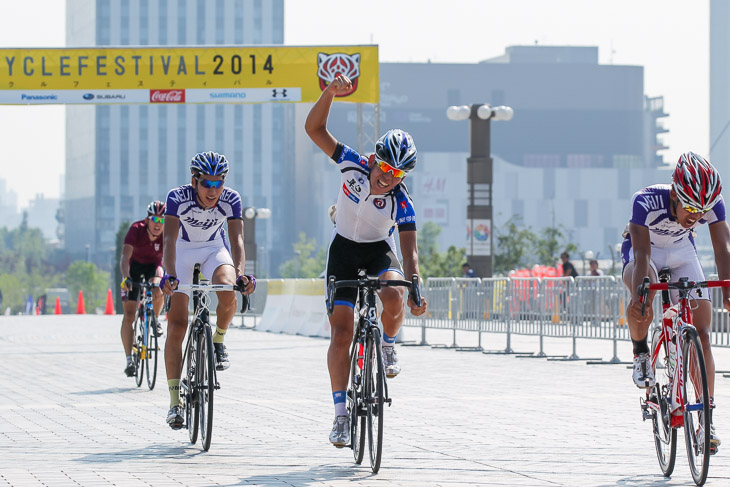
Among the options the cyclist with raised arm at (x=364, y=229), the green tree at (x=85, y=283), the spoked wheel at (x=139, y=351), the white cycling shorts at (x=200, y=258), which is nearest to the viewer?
the cyclist with raised arm at (x=364, y=229)

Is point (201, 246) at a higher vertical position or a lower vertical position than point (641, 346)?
higher

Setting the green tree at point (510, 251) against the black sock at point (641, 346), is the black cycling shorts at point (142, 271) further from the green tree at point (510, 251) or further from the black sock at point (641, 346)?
the green tree at point (510, 251)

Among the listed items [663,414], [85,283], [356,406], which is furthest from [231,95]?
[85,283]

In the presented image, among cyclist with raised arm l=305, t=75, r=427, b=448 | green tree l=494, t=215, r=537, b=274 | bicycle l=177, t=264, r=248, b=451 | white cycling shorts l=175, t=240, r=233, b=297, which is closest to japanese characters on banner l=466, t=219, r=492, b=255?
white cycling shorts l=175, t=240, r=233, b=297

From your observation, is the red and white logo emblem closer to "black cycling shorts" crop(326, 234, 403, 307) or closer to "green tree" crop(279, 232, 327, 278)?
"black cycling shorts" crop(326, 234, 403, 307)

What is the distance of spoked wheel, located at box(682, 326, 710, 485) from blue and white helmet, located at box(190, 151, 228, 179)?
3453mm

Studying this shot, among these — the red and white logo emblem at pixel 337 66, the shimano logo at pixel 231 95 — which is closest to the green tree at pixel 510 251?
the shimano logo at pixel 231 95

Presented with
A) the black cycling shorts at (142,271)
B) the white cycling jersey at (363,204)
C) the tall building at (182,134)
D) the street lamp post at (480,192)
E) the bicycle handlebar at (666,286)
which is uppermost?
the tall building at (182,134)

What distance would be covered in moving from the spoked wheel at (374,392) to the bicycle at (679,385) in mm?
1431

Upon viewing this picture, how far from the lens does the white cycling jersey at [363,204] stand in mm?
7637

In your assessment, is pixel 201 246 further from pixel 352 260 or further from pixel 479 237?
pixel 479 237

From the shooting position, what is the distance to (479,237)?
29922mm

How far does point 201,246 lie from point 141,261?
442 centimetres

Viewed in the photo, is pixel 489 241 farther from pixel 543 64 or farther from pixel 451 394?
pixel 543 64
